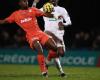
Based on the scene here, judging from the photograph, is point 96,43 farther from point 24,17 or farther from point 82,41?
point 24,17

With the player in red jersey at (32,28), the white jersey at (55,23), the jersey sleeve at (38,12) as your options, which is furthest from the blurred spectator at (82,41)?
the jersey sleeve at (38,12)

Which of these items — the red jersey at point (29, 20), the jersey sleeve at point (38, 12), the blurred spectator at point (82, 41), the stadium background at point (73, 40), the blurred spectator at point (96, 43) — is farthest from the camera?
the blurred spectator at point (82, 41)

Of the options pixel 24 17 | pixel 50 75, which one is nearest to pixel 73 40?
pixel 50 75

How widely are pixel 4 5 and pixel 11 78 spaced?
47.7 feet

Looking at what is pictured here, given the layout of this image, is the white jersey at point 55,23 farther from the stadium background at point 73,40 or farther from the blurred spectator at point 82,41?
the blurred spectator at point 82,41

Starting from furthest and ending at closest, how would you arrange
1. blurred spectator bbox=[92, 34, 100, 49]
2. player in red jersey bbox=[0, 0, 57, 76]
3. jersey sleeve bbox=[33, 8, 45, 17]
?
blurred spectator bbox=[92, 34, 100, 49] < player in red jersey bbox=[0, 0, 57, 76] < jersey sleeve bbox=[33, 8, 45, 17]

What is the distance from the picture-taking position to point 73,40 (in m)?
27.4

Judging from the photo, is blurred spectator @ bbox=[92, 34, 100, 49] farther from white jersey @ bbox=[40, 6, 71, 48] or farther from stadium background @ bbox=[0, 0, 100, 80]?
white jersey @ bbox=[40, 6, 71, 48]

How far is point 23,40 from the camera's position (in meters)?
27.7

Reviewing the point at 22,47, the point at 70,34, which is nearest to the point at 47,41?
the point at 22,47

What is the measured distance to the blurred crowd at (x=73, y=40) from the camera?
2655 cm

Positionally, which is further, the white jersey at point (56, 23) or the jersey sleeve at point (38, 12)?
the white jersey at point (56, 23)

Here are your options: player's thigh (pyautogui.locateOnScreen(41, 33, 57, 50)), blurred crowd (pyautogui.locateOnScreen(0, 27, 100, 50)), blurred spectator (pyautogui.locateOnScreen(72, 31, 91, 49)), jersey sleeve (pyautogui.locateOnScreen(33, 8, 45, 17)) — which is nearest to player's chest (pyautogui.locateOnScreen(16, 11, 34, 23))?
jersey sleeve (pyautogui.locateOnScreen(33, 8, 45, 17))

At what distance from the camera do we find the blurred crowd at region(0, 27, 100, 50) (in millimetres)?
26547
